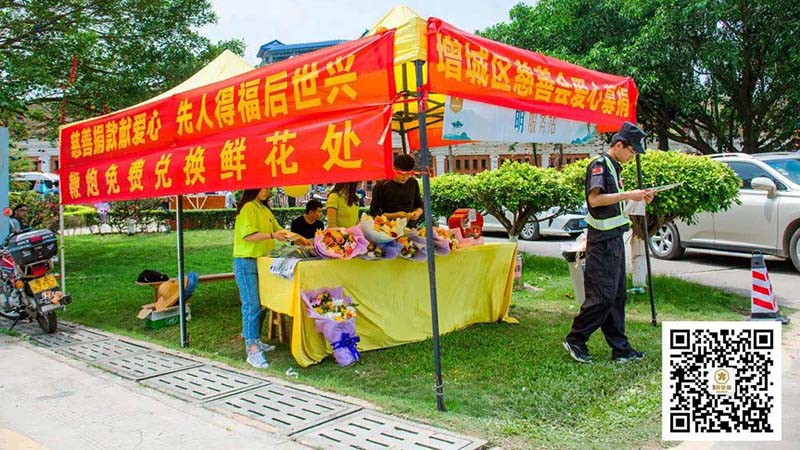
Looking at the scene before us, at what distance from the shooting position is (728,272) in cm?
1001

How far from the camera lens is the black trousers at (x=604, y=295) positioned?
490cm

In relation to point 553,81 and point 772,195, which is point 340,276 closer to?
point 553,81

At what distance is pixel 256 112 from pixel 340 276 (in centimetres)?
155

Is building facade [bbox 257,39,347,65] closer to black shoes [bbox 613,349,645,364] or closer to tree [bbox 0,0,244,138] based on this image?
tree [bbox 0,0,244,138]

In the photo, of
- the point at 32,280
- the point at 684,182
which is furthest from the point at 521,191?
the point at 32,280

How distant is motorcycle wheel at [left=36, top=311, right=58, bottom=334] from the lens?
694 cm

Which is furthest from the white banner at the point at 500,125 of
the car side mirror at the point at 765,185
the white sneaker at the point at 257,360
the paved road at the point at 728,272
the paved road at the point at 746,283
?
the car side mirror at the point at 765,185

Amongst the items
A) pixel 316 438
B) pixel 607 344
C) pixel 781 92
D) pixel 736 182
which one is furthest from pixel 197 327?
pixel 781 92

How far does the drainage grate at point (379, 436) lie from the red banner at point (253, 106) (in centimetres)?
163

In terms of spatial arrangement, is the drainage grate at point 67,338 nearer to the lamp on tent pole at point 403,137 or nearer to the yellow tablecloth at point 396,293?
the yellow tablecloth at point 396,293

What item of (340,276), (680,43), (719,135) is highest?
(680,43)

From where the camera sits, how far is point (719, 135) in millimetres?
19531

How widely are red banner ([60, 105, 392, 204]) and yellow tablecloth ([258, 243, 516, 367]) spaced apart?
877mm

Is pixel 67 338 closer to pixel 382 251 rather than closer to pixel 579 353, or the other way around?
pixel 382 251
